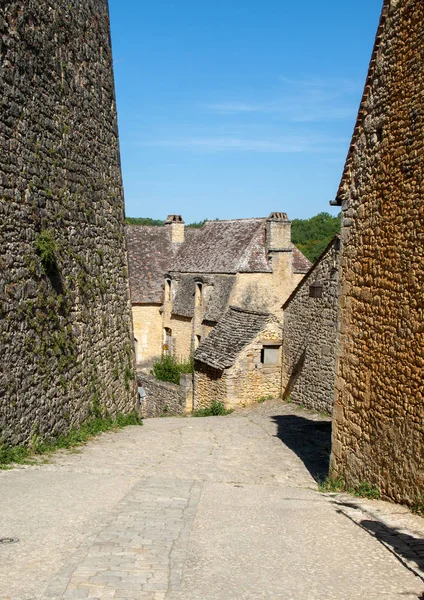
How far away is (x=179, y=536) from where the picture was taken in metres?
5.67

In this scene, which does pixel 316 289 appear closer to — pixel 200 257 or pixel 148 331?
pixel 200 257

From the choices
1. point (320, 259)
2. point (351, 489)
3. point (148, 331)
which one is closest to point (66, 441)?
point (351, 489)

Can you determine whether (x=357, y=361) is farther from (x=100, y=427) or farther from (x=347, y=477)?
(x=100, y=427)

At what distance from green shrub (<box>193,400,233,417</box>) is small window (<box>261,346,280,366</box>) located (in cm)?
192


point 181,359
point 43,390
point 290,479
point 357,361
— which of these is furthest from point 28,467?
point 181,359

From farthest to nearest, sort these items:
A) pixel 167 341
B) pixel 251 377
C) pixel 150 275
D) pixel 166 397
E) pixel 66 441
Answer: pixel 150 275 < pixel 167 341 < pixel 166 397 < pixel 251 377 < pixel 66 441

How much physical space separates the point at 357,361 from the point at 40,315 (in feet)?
14.3

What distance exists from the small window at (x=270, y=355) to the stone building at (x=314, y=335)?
1.83ft

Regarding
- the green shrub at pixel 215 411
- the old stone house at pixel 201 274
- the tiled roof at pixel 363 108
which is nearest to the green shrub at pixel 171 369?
the old stone house at pixel 201 274

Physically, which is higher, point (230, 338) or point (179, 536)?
point (230, 338)

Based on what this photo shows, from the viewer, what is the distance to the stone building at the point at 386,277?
23.0 feet

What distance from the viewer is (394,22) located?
25.3 feet

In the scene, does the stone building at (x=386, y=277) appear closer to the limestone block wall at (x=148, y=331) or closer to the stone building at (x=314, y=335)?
the stone building at (x=314, y=335)

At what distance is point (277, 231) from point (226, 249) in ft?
11.2
